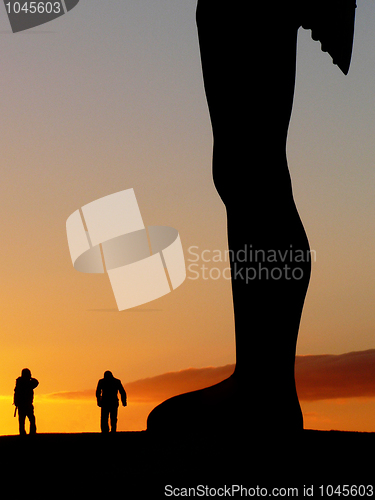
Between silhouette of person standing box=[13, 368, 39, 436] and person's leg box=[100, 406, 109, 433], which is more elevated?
silhouette of person standing box=[13, 368, 39, 436]

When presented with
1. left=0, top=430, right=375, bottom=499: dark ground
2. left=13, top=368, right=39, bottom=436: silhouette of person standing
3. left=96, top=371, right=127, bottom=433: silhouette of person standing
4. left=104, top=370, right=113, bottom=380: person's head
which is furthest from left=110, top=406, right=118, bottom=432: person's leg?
left=0, top=430, right=375, bottom=499: dark ground

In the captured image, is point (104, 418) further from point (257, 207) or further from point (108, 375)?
point (257, 207)

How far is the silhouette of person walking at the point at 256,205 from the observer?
311cm

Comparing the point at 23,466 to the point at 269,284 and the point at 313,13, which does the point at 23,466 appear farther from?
the point at 313,13

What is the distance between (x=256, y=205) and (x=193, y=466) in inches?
52.9

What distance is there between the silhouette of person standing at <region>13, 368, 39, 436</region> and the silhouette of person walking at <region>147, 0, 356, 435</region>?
19.3ft

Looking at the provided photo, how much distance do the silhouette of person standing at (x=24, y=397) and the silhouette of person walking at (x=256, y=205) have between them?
5.88 metres

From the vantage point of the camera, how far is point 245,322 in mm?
3141

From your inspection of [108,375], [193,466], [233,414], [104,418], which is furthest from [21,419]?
[193,466]

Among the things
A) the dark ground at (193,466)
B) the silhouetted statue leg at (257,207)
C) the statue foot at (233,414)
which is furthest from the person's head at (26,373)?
the silhouetted statue leg at (257,207)

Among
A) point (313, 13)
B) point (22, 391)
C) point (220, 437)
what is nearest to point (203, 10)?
point (313, 13)

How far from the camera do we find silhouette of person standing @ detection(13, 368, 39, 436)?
341 inches

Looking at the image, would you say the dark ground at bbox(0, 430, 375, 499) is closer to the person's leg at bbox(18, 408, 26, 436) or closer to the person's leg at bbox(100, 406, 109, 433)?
the person's leg at bbox(100, 406, 109, 433)

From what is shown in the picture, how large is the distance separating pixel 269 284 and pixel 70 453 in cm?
148
